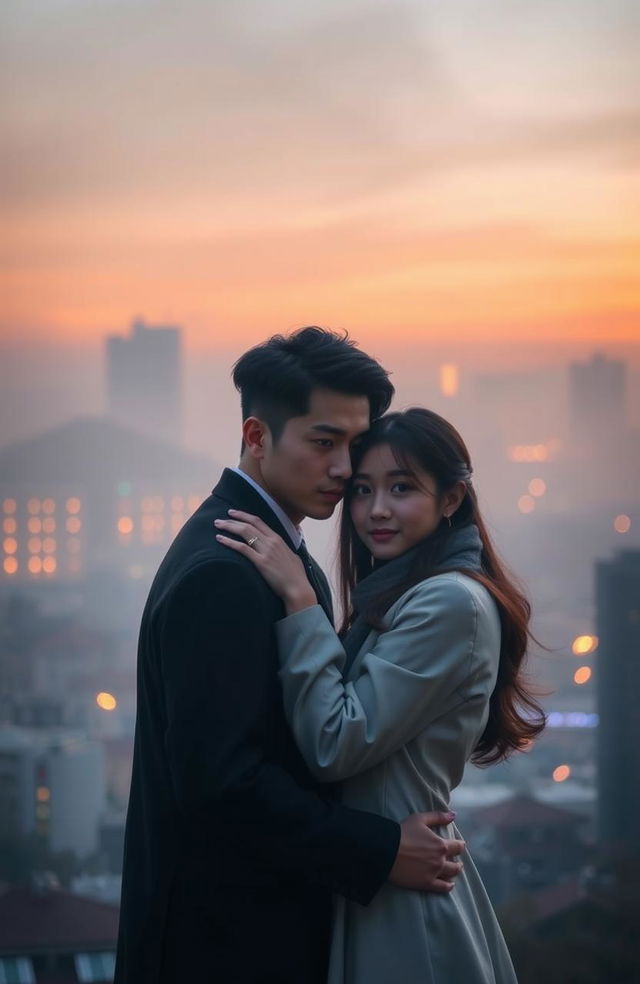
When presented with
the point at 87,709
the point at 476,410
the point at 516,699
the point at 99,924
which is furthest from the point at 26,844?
the point at 476,410

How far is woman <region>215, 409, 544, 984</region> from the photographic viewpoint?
1091 mm

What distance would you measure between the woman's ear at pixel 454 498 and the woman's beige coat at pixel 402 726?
98 mm

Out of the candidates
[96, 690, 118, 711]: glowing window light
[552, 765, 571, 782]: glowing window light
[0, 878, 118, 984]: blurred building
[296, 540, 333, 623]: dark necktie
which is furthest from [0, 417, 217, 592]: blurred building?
[296, 540, 333, 623]: dark necktie

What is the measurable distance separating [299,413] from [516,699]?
1.31ft

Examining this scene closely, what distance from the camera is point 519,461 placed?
64.4 ft

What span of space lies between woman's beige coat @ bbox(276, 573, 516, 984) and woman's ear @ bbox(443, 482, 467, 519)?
0.32 ft

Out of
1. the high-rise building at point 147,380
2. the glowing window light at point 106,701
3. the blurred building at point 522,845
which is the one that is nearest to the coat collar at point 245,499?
the blurred building at point 522,845

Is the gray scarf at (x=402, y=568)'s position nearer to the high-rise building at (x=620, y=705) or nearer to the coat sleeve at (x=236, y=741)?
the coat sleeve at (x=236, y=741)

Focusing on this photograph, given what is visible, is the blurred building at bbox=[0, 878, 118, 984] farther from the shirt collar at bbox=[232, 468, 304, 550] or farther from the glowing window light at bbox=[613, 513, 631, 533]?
the glowing window light at bbox=[613, 513, 631, 533]

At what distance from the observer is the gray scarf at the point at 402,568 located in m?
1.20

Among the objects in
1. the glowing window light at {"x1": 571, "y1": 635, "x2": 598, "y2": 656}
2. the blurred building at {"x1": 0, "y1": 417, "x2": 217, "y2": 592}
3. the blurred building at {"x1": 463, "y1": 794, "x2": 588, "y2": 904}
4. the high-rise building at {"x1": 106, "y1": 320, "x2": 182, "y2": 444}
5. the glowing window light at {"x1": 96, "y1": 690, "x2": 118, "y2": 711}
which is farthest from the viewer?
the high-rise building at {"x1": 106, "y1": 320, "x2": 182, "y2": 444}

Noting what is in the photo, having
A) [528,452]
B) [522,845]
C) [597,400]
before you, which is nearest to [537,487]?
[528,452]

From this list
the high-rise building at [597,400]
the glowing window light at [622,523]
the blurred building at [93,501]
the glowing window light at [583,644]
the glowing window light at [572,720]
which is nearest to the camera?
the glowing window light at [583,644]

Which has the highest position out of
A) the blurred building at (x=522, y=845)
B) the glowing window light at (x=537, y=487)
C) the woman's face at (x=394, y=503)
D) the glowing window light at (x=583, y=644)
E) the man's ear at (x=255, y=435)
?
the man's ear at (x=255, y=435)
